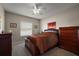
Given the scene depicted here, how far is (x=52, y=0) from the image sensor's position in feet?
6.94

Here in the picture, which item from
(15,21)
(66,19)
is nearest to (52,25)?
(66,19)

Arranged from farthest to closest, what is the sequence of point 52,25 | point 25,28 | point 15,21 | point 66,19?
point 52,25, point 66,19, point 25,28, point 15,21

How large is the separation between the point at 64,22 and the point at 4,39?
9.03ft

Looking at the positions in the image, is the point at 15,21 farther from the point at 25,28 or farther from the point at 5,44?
the point at 5,44

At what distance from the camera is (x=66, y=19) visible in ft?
11.2

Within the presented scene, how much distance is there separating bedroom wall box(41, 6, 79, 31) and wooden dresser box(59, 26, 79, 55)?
0.25 meters

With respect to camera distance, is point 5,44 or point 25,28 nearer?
point 5,44

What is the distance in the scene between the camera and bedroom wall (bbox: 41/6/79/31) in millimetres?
2990

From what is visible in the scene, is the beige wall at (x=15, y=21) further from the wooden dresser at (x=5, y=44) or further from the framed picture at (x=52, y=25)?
the wooden dresser at (x=5, y=44)

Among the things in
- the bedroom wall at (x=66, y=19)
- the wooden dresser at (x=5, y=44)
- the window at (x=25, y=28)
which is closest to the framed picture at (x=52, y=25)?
the bedroom wall at (x=66, y=19)

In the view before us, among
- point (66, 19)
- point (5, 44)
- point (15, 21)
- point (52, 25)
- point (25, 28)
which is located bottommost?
point (5, 44)

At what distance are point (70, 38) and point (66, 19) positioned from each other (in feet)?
2.95

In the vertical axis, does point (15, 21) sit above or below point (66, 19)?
below

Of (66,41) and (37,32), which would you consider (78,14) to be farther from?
(37,32)
